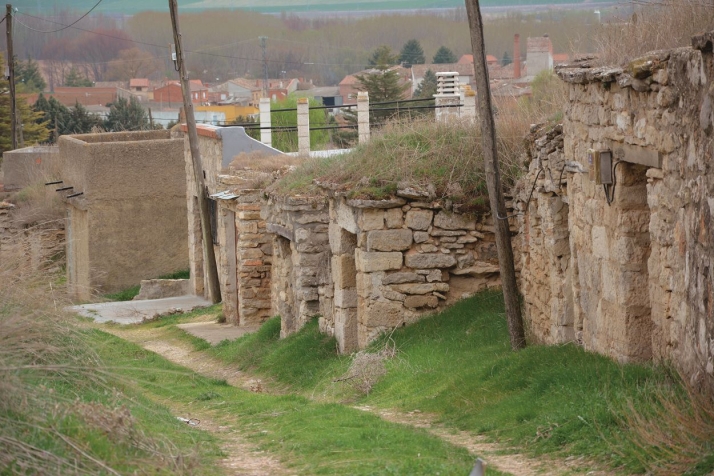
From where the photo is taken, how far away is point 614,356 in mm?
7988

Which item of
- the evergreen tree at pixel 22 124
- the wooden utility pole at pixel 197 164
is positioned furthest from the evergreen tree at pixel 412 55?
the wooden utility pole at pixel 197 164

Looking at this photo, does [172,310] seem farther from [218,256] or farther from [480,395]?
[480,395]

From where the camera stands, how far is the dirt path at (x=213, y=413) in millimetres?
7215

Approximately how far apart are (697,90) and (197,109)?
5629 centimetres

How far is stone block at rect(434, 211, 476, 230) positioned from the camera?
12.1 m

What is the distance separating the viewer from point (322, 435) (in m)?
7.96

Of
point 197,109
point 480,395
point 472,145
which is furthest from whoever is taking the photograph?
point 197,109

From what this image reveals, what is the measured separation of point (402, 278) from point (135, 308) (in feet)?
37.5

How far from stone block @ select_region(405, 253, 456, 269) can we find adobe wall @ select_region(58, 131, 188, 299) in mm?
13900

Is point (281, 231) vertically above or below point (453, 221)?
below

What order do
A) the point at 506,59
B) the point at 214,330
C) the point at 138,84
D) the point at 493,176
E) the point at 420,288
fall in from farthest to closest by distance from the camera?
1. the point at 138,84
2. the point at 506,59
3. the point at 214,330
4. the point at 420,288
5. the point at 493,176

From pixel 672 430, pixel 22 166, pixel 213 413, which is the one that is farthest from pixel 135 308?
pixel 672 430

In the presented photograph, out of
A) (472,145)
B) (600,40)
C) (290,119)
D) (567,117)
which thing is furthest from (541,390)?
(290,119)

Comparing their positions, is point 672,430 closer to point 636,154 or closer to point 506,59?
point 636,154
